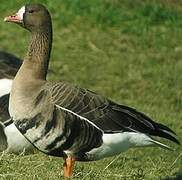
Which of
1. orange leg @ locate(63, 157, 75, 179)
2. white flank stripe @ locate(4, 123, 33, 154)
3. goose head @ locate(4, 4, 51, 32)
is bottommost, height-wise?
white flank stripe @ locate(4, 123, 33, 154)

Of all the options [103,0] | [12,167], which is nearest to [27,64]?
[12,167]

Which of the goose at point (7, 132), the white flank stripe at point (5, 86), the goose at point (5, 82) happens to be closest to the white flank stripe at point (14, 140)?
the goose at point (7, 132)

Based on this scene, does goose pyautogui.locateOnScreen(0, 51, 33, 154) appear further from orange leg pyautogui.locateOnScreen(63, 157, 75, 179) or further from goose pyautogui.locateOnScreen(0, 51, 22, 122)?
orange leg pyautogui.locateOnScreen(63, 157, 75, 179)

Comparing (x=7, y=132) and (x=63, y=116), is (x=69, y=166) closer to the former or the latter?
(x=63, y=116)

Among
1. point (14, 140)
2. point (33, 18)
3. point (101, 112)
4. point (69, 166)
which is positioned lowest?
point (14, 140)

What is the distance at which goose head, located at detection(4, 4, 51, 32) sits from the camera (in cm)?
673

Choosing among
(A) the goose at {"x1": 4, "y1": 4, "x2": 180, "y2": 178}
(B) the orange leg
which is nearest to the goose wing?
(A) the goose at {"x1": 4, "y1": 4, "x2": 180, "y2": 178}

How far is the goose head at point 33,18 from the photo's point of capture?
673 cm

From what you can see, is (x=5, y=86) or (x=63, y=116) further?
(x=5, y=86)

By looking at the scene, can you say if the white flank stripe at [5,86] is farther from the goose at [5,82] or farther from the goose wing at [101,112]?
the goose wing at [101,112]

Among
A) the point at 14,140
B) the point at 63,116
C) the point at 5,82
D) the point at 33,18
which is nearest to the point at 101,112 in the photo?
Answer: the point at 63,116

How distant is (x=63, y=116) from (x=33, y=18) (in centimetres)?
94

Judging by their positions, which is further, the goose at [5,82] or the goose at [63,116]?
the goose at [5,82]

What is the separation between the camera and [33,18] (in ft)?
22.1
